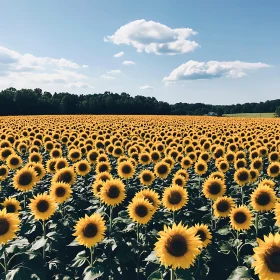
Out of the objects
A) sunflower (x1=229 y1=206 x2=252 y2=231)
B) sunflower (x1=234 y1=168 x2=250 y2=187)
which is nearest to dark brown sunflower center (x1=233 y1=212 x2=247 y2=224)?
sunflower (x1=229 y1=206 x2=252 y2=231)

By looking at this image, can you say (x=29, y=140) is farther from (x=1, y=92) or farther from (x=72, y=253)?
(x=1, y=92)

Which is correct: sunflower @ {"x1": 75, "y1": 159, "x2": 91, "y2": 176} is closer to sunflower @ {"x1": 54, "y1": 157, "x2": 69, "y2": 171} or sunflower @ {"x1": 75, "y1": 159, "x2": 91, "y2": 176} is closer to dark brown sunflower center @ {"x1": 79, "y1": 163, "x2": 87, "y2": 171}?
dark brown sunflower center @ {"x1": 79, "y1": 163, "x2": 87, "y2": 171}

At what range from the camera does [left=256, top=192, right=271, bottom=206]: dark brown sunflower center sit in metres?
7.17

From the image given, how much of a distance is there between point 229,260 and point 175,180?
8.93 ft

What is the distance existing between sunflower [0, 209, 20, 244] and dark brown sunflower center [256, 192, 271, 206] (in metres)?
4.75

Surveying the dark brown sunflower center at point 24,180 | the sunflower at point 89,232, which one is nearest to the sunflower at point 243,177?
the sunflower at point 89,232

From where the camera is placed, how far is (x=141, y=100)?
109250 mm

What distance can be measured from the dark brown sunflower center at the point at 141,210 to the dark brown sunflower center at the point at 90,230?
994 millimetres

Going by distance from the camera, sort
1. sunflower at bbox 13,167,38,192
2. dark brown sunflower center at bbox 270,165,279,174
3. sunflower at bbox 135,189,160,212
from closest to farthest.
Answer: sunflower at bbox 135,189,160,212 < sunflower at bbox 13,167,38,192 < dark brown sunflower center at bbox 270,165,279,174

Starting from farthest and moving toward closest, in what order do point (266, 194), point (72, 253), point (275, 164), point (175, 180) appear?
point (275, 164) → point (175, 180) → point (72, 253) → point (266, 194)

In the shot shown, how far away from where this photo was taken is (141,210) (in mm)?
6449

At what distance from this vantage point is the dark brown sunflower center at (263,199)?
717 cm

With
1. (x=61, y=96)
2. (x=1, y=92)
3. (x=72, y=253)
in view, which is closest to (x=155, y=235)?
(x=72, y=253)

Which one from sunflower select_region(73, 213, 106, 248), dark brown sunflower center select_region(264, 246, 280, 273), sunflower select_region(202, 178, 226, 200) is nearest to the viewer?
dark brown sunflower center select_region(264, 246, 280, 273)
